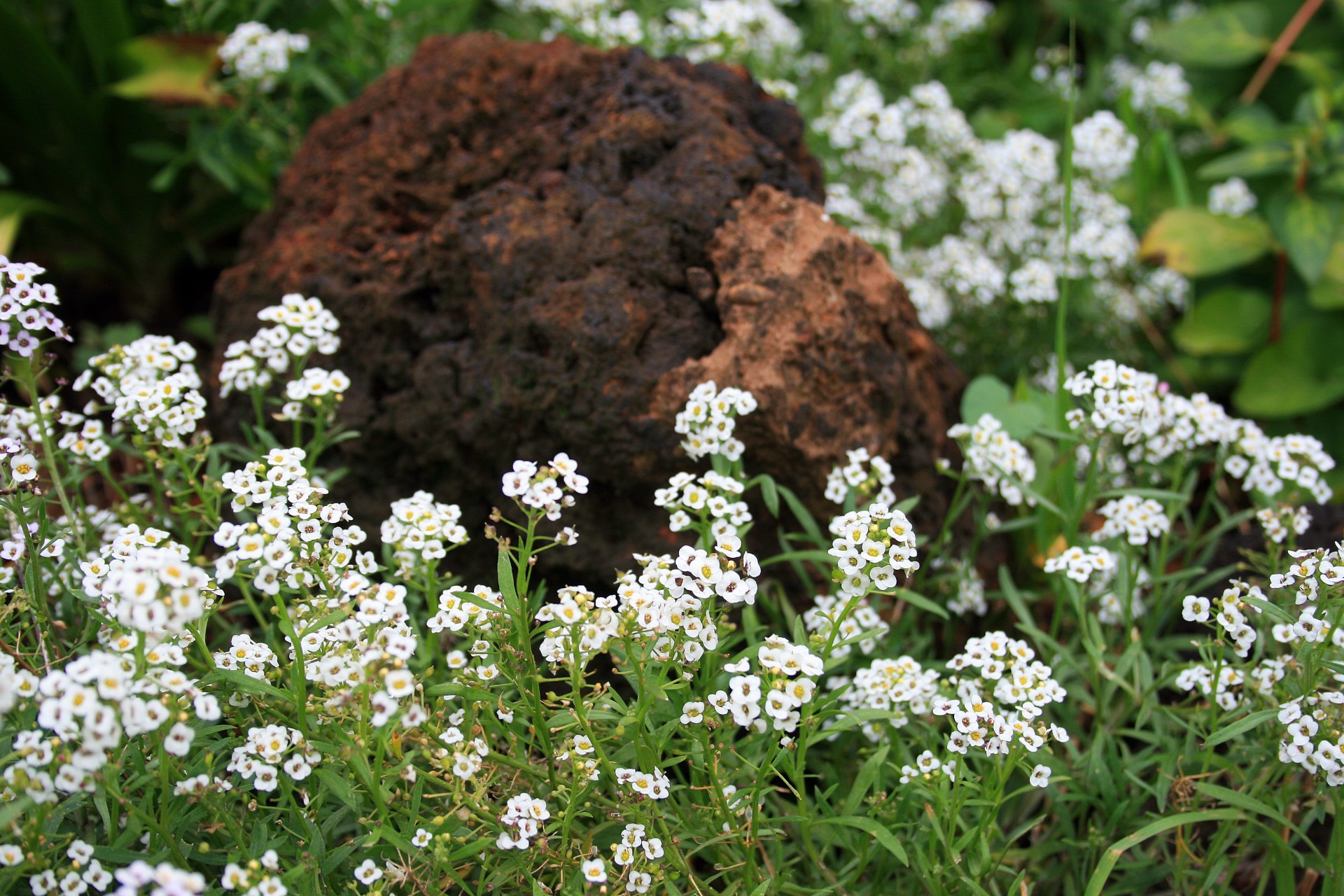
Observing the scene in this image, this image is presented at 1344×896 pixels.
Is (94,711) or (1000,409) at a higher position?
(94,711)

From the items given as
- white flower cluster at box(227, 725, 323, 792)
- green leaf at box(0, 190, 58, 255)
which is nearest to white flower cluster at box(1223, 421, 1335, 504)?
white flower cluster at box(227, 725, 323, 792)

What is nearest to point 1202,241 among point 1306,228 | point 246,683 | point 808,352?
point 1306,228

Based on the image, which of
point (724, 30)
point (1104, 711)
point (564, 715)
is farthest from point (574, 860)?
point (724, 30)

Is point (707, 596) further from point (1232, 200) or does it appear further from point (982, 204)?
point (1232, 200)

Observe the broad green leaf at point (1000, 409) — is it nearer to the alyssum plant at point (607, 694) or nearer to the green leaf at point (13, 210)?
the alyssum plant at point (607, 694)

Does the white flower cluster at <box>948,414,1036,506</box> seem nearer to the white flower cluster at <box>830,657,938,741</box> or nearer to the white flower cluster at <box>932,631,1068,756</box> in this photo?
the white flower cluster at <box>932,631,1068,756</box>

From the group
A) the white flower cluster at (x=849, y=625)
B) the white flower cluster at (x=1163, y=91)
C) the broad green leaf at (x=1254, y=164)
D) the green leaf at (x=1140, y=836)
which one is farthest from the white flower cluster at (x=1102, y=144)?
the green leaf at (x=1140, y=836)

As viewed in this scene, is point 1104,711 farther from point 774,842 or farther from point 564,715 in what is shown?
point 564,715
